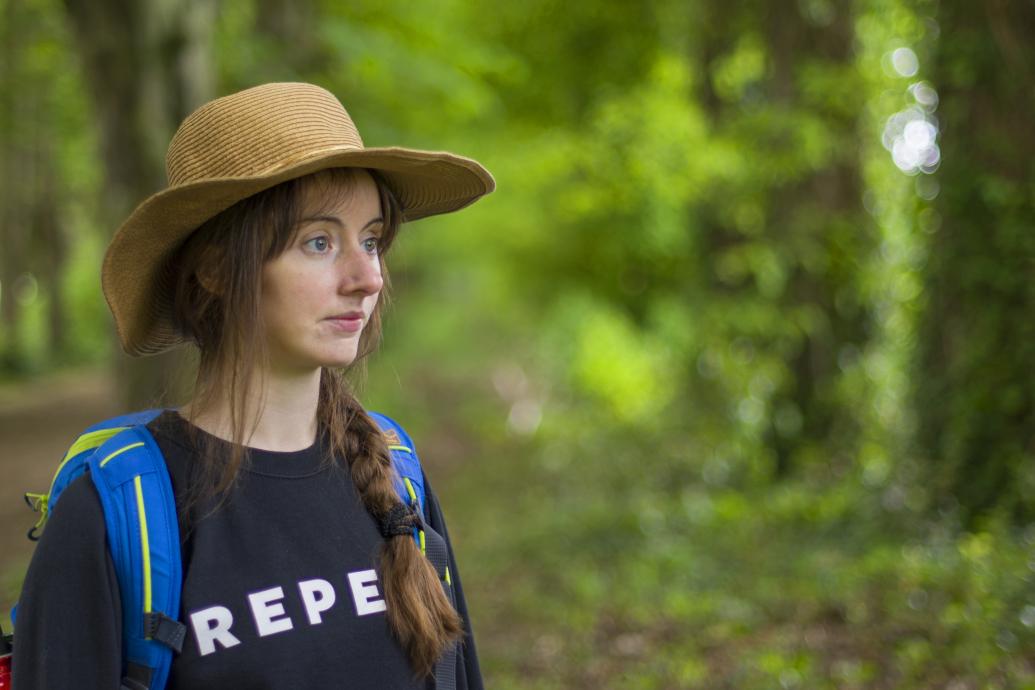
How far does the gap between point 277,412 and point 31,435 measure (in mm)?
17419

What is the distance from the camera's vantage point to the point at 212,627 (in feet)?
6.31

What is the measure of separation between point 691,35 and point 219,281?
11080 millimetres

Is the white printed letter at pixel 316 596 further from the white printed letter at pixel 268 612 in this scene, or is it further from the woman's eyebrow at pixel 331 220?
the woman's eyebrow at pixel 331 220

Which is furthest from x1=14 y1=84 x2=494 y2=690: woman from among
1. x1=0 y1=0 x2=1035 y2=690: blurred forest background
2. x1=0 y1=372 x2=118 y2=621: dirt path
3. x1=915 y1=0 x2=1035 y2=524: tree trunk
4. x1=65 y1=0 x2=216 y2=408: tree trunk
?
x1=915 y1=0 x2=1035 y2=524: tree trunk

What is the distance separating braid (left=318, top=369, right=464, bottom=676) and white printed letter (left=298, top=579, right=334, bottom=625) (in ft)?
0.40

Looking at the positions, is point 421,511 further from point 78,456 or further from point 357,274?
point 78,456

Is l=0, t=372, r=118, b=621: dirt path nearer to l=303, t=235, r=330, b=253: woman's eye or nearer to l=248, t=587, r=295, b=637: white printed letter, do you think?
l=303, t=235, r=330, b=253: woman's eye

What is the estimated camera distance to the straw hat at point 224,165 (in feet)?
6.77

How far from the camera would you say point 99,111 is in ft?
22.5

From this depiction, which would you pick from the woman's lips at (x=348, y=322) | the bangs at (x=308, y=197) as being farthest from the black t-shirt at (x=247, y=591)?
the bangs at (x=308, y=197)

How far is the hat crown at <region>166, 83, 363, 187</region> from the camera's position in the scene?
6.86ft

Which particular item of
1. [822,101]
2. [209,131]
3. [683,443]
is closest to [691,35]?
[822,101]

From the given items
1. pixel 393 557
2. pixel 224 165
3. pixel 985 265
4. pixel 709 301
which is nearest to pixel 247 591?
pixel 393 557

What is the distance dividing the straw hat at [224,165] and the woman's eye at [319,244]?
0.45ft
